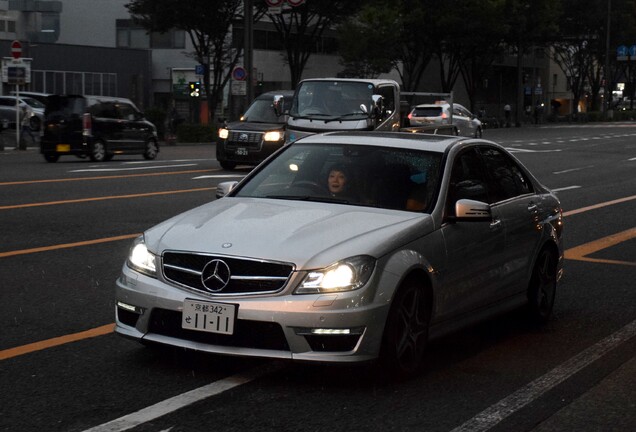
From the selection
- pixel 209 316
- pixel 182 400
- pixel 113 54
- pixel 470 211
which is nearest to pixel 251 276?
pixel 209 316

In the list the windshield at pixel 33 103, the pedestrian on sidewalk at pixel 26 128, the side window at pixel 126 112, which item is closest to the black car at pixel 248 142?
the side window at pixel 126 112

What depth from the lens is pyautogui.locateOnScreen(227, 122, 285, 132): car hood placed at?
26672 millimetres

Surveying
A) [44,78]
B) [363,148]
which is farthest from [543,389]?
[44,78]

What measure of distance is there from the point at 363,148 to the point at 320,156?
291 millimetres

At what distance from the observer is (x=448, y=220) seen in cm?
728

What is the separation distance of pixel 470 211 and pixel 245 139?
64.1ft

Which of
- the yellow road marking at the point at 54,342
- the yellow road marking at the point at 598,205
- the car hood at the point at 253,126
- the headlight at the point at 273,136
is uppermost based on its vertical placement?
the car hood at the point at 253,126

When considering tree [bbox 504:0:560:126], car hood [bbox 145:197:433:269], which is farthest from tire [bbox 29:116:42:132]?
tree [bbox 504:0:560:126]

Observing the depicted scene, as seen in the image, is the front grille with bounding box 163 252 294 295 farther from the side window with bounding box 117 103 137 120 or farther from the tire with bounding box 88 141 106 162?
the side window with bounding box 117 103 137 120

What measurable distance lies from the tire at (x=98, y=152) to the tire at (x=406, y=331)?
76.7 ft

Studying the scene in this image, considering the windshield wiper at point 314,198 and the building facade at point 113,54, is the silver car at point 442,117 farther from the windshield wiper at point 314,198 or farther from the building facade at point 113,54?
the building facade at point 113,54

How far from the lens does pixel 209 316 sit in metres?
6.25

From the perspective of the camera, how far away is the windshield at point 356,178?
24.4 feet

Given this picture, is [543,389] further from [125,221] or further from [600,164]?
[600,164]
